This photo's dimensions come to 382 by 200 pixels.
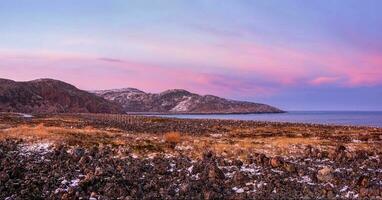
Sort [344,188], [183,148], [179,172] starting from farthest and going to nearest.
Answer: [183,148] < [179,172] < [344,188]

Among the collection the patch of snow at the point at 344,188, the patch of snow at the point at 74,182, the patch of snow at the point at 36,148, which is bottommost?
the patch of snow at the point at 74,182

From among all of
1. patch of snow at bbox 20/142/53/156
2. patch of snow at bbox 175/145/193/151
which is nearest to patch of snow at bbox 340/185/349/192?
patch of snow at bbox 175/145/193/151

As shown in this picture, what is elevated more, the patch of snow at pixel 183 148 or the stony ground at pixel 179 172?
the patch of snow at pixel 183 148

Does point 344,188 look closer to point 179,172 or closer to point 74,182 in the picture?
point 179,172

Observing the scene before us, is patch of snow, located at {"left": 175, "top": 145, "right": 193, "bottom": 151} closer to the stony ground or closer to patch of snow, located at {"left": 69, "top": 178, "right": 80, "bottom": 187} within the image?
the stony ground

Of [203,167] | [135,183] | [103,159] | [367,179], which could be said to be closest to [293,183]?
[367,179]

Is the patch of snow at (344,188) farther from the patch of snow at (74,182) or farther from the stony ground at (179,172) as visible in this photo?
the patch of snow at (74,182)

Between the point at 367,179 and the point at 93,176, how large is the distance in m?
14.8

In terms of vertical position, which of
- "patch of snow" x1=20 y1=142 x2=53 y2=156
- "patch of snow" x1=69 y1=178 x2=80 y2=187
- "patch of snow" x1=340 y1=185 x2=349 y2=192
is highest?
"patch of snow" x1=20 y1=142 x2=53 y2=156

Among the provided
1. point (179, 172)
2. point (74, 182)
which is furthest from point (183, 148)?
point (74, 182)

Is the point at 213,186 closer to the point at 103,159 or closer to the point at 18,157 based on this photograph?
the point at 103,159

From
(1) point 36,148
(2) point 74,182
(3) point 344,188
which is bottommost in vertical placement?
(2) point 74,182

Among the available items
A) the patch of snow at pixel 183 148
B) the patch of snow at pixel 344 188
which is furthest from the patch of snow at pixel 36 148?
the patch of snow at pixel 344 188

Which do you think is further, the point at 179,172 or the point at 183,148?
the point at 183,148
